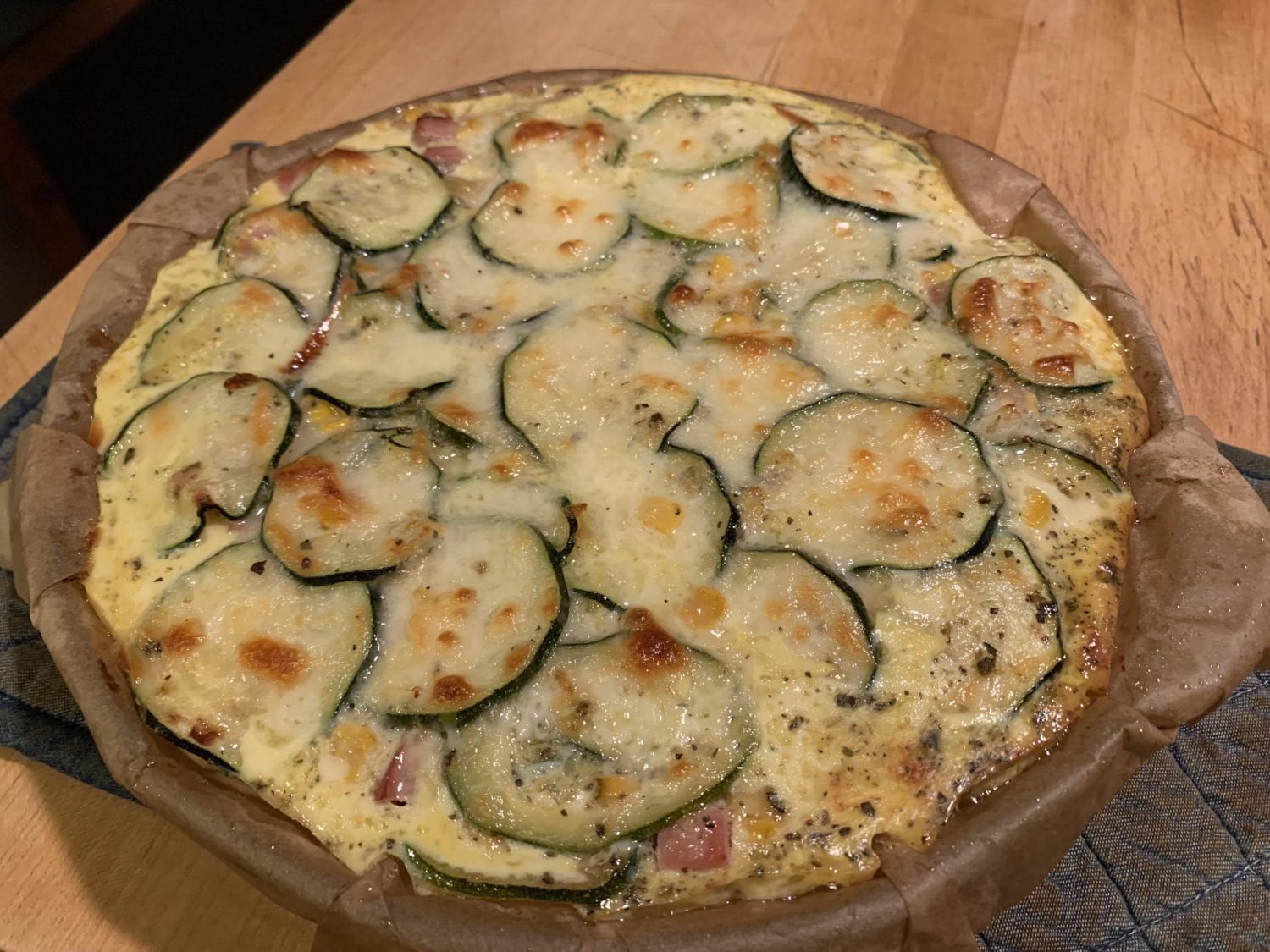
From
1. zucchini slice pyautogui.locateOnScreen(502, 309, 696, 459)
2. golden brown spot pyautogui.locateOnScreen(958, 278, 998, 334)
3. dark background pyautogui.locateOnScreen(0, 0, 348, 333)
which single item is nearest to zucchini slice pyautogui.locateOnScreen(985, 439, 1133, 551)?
golden brown spot pyautogui.locateOnScreen(958, 278, 998, 334)

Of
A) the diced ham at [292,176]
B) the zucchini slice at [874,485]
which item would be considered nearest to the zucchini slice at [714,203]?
the zucchini slice at [874,485]

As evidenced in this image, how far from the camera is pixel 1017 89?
3.90 meters

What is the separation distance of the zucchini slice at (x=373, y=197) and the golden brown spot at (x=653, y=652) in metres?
1.38

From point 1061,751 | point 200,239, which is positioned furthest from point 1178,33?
point 200,239

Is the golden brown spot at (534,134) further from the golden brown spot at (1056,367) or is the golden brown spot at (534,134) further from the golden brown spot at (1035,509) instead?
the golden brown spot at (1035,509)

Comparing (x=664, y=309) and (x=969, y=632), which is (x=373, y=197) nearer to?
(x=664, y=309)

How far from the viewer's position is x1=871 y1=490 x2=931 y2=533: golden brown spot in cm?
197

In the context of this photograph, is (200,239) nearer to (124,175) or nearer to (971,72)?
(124,175)

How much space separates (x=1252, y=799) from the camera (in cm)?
213

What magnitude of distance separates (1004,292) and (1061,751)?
116cm

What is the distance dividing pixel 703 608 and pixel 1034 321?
1156mm

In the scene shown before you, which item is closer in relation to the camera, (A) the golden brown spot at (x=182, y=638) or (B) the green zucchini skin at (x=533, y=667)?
(B) the green zucchini skin at (x=533, y=667)

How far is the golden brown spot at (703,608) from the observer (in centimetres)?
188

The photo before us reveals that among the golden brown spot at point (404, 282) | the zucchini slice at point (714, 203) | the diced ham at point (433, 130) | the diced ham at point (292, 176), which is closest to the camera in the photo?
the golden brown spot at point (404, 282)
